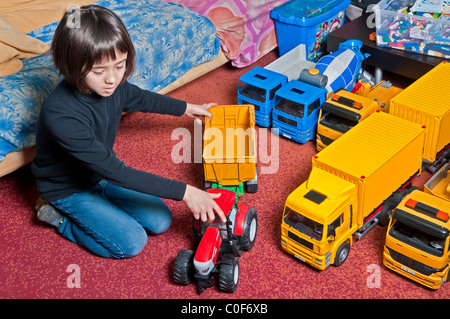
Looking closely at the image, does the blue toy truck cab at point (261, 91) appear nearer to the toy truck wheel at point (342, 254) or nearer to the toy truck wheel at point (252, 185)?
the toy truck wheel at point (252, 185)

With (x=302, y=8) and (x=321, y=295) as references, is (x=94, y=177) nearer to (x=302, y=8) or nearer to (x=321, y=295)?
(x=321, y=295)

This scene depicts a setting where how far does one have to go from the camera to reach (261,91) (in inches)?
84.4

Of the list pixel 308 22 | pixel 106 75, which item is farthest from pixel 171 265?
pixel 308 22

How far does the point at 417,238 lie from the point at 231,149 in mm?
756

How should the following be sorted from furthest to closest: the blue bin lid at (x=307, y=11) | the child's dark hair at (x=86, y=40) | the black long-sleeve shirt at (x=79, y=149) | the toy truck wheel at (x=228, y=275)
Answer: the blue bin lid at (x=307, y=11) → the toy truck wheel at (x=228, y=275) → the black long-sleeve shirt at (x=79, y=149) → the child's dark hair at (x=86, y=40)

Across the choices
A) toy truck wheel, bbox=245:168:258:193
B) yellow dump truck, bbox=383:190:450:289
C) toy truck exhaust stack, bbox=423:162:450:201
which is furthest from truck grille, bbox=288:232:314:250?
toy truck exhaust stack, bbox=423:162:450:201

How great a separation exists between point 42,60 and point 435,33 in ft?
5.51

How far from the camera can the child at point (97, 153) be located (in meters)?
1.26

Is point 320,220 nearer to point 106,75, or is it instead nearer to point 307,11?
point 106,75

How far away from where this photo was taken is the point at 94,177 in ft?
5.32

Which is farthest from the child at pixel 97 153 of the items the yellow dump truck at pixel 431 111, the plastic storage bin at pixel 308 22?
the plastic storage bin at pixel 308 22

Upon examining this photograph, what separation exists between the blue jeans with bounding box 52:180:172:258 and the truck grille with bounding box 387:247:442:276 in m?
0.72

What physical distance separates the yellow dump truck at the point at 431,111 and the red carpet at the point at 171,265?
107 mm

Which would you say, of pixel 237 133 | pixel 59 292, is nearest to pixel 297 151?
pixel 237 133
